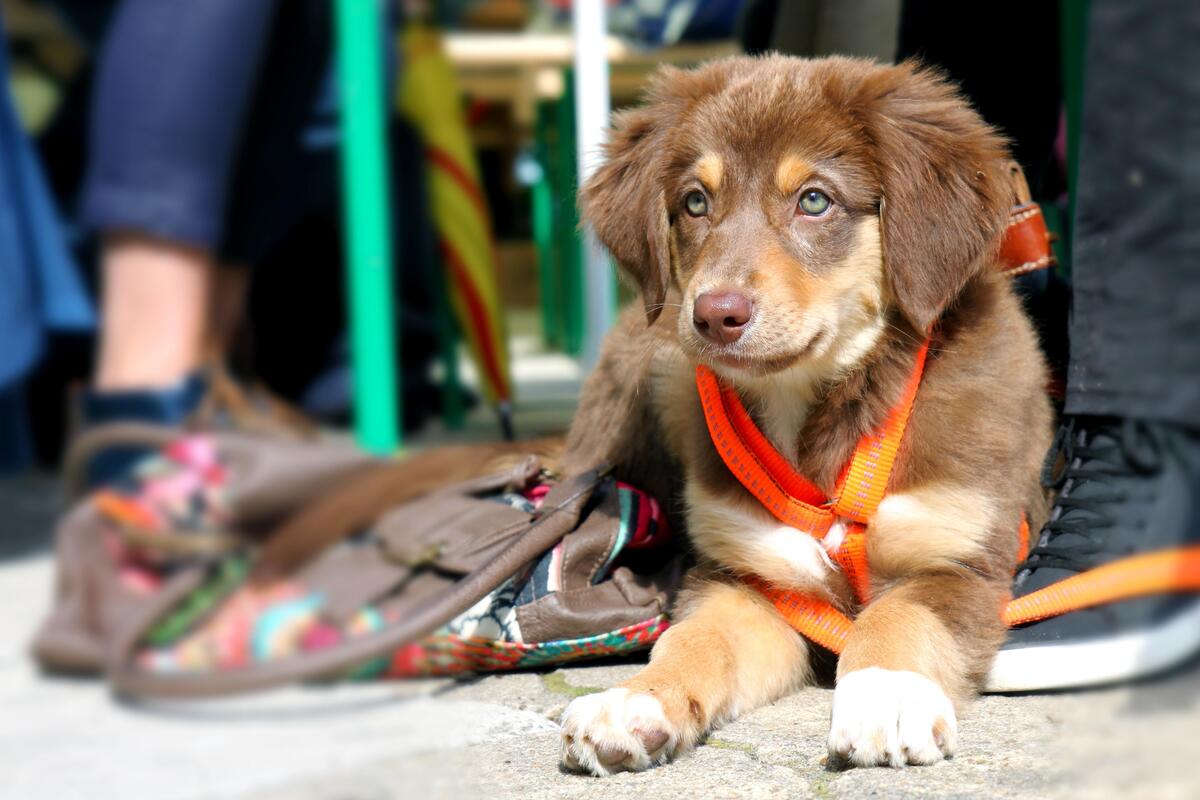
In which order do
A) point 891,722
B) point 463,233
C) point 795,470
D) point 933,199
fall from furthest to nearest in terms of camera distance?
1. point 463,233
2. point 795,470
3. point 933,199
4. point 891,722

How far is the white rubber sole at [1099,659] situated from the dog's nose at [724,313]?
73 cm

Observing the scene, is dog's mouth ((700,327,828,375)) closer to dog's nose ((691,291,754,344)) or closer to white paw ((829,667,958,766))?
dog's nose ((691,291,754,344))

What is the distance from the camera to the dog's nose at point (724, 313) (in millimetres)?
1936

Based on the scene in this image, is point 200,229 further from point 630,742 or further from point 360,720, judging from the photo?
point 630,742

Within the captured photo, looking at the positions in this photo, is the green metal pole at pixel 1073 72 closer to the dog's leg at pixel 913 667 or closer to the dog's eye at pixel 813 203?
the dog's eye at pixel 813 203

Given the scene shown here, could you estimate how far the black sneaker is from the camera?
1.65m

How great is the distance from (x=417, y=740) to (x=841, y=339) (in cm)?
111

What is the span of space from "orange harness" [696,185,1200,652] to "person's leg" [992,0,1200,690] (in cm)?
3

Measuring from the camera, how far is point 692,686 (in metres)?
1.83

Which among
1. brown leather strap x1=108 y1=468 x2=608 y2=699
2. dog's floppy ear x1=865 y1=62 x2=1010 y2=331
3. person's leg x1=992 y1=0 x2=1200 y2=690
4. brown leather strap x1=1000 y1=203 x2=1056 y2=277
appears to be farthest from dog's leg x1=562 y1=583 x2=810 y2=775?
brown leather strap x1=1000 y1=203 x2=1056 y2=277

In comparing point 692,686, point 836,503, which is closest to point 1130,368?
point 836,503

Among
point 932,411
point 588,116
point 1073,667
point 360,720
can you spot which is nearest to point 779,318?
point 932,411

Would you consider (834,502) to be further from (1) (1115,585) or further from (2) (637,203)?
(2) (637,203)

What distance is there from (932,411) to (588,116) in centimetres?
216
